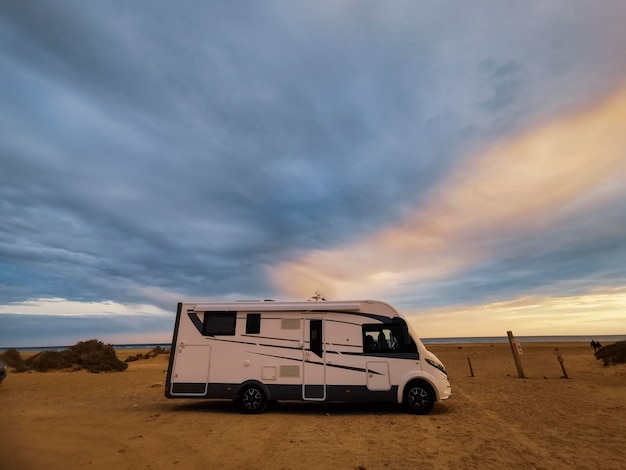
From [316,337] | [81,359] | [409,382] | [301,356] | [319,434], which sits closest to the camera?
[319,434]

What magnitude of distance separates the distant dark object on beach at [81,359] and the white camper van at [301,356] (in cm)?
1801

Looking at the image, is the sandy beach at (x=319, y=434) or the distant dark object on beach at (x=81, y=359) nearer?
the sandy beach at (x=319, y=434)

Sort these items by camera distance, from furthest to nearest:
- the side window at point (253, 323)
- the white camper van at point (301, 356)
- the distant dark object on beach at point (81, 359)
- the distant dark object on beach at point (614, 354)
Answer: the distant dark object on beach at point (81, 359) < the distant dark object on beach at point (614, 354) < the side window at point (253, 323) < the white camper van at point (301, 356)

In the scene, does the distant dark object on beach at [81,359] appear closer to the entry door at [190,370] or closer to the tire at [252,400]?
the entry door at [190,370]

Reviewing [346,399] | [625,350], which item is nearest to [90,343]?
[346,399]

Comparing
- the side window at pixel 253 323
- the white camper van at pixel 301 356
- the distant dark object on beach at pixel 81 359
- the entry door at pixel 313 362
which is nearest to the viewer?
the white camper van at pixel 301 356

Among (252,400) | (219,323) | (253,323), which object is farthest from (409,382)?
(219,323)

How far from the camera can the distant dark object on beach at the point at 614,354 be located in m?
20.7

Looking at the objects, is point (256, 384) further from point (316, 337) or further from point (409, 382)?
point (409, 382)

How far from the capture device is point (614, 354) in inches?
845

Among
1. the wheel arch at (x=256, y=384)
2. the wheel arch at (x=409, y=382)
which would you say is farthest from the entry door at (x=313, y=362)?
the wheel arch at (x=409, y=382)

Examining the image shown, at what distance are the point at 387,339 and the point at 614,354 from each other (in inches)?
788

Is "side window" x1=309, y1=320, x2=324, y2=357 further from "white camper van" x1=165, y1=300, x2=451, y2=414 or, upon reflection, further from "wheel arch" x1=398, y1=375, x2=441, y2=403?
"wheel arch" x1=398, y1=375, x2=441, y2=403

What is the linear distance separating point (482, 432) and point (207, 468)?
20.1ft
